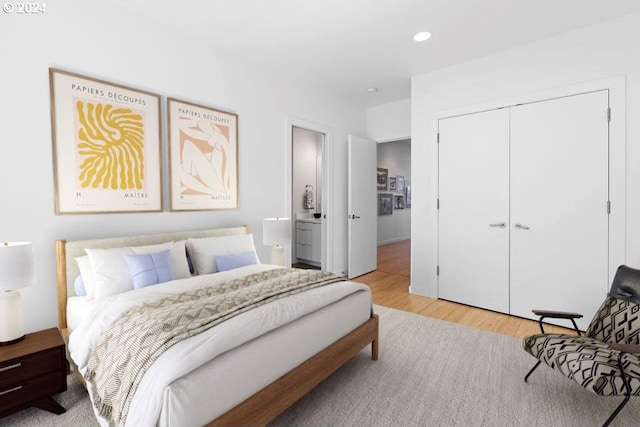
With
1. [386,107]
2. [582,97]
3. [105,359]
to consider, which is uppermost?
[386,107]

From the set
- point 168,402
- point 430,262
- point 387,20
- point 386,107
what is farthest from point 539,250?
point 168,402

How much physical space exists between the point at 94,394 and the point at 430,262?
359 centimetres

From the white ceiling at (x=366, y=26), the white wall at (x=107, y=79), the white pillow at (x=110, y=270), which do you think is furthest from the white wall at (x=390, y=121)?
the white pillow at (x=110, y=270)

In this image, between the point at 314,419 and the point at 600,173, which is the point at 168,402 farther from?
the point at 600,173

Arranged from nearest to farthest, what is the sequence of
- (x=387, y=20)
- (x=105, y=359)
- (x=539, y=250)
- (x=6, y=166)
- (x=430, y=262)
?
1. (x=105, y=359)
2. (x=6, y=166)
3. (x=387, y=20)
4. (x=539, y=250)
5. (x=430, y=262)

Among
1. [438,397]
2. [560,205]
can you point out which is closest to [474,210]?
[560,205]

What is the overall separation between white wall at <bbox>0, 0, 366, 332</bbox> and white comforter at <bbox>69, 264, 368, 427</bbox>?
2.76ft

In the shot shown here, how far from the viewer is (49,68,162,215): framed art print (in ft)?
7.86

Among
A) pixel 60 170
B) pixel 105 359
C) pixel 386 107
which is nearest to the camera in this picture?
pixel 105 359

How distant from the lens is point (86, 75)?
251 cm

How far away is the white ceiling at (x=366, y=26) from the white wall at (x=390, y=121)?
44.1 inches

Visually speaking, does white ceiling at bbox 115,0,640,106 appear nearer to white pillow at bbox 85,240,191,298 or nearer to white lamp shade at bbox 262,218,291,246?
white lamp shade at bbox 262,218,291,246

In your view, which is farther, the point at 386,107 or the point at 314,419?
the point at 386,107

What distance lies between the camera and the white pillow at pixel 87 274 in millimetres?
2291
